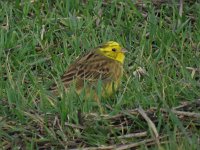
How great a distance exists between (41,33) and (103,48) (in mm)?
863

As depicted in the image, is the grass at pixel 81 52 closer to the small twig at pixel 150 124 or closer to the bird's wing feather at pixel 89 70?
the small twig at pixel 150 124

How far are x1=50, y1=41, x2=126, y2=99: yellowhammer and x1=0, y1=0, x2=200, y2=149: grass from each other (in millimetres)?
105

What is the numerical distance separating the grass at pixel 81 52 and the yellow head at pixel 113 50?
0.41ft

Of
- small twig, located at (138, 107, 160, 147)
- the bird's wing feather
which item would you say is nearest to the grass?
small twig, located at (138, 107, 160, 147)

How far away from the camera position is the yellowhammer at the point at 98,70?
7.06 metres

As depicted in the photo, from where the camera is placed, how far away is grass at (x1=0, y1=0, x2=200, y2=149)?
19.6 ft

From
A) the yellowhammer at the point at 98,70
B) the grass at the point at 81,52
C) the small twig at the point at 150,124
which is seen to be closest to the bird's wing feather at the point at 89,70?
the yellowhammer at the point at 98,70

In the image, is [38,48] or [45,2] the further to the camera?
[45,2]

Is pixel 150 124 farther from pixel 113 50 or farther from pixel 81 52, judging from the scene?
pixel 81 52

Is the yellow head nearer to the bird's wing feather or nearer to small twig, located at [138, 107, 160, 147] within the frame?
the bird's wing feather

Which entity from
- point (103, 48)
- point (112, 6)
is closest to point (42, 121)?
point (103, 48)

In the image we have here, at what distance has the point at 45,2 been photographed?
8859mm

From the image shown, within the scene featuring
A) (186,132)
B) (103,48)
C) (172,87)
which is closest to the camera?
(186,132)

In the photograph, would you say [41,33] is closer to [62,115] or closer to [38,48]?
[38,48]
